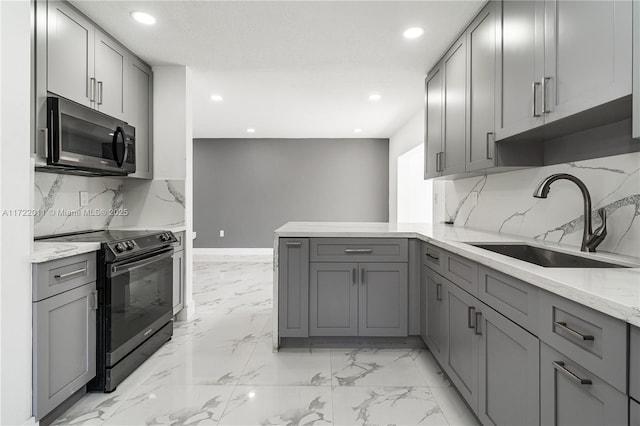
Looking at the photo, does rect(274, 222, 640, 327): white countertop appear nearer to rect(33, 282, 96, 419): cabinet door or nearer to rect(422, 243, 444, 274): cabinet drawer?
rect(422, 243, 444, 274): cabinet drawer

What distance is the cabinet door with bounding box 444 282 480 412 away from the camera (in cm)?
161

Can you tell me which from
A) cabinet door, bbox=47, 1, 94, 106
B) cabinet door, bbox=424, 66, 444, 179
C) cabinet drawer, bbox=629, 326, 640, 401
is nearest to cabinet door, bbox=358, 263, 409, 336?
cabinet door, bbox=424, 66, 444, 179

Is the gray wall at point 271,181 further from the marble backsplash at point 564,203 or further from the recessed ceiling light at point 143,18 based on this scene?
the recessed ceiling light at point 143,18

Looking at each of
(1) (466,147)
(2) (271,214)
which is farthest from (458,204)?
(2) (271,214)

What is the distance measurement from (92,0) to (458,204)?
3268mm

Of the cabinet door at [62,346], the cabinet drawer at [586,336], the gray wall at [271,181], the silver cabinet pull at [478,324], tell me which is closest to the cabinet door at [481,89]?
the silver cabinet pull at [478,324]

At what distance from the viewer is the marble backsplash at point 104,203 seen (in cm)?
246

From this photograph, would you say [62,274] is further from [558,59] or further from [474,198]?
[474,198]

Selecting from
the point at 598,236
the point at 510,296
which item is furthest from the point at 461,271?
the point at 598,236

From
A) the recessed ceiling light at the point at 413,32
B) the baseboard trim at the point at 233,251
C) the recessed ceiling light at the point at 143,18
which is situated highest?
the recessed ceiling light at the point at 143,18

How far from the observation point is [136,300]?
7.52 feet

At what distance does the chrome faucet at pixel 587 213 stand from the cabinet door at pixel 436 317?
2.51 ft

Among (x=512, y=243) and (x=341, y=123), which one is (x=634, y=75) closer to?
(x=512, y=243)

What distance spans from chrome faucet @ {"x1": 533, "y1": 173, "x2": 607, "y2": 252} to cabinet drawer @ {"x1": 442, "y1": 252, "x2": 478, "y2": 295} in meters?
0.44
